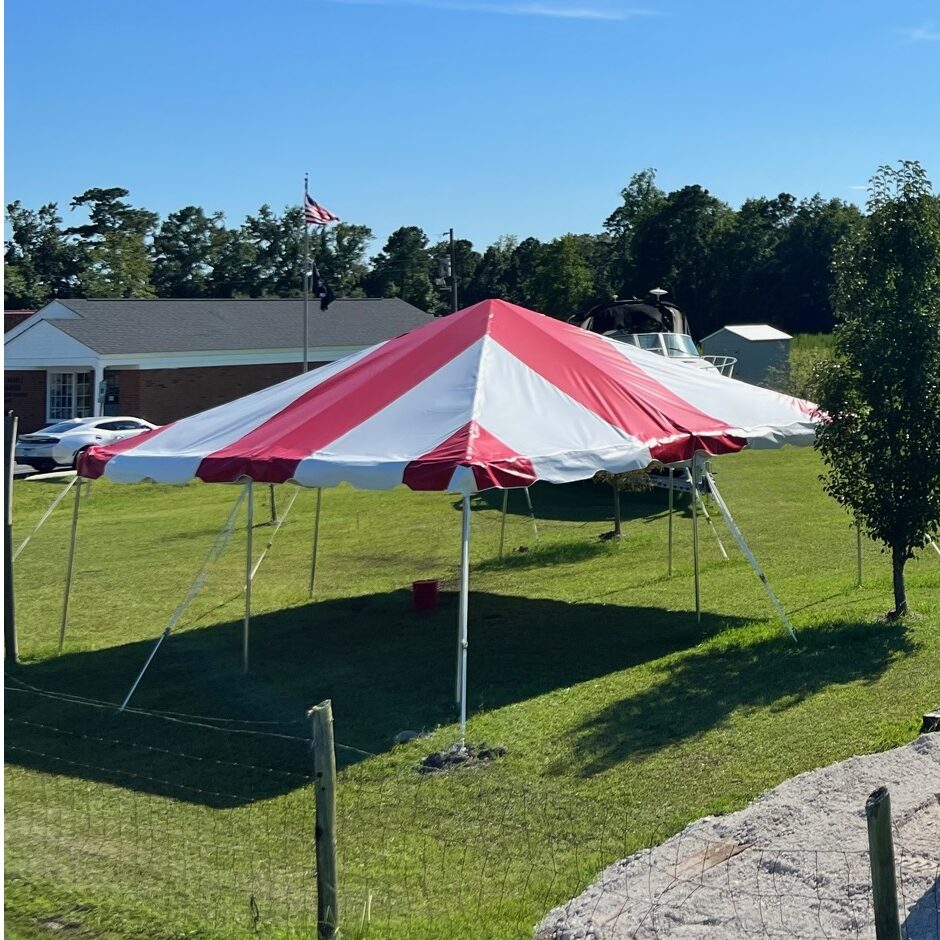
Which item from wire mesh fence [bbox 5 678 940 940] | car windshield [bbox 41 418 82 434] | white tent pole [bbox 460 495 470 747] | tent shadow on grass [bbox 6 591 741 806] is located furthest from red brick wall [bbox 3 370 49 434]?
white tent pole [bbox 460 495 470 747]

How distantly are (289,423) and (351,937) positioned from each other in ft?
21.3

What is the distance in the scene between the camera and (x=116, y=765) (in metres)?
9.16

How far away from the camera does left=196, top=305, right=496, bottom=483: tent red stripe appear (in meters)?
10.7

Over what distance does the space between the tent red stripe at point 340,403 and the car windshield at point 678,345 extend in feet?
38.3

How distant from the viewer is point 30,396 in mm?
42781

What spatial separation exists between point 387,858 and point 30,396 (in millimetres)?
38804

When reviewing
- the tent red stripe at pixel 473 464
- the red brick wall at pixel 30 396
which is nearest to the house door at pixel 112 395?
the red brick wall at pixel 30 396

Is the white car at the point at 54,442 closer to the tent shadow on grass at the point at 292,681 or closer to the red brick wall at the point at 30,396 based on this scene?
A: the red brick wall at the point at 30,396

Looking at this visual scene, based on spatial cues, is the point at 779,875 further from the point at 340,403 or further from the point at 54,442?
the point at 54,442

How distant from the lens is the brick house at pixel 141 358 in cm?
4134

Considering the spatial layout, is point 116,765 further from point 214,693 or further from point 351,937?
point 351,937

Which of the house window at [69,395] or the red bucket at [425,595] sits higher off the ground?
the house window at [69,395]

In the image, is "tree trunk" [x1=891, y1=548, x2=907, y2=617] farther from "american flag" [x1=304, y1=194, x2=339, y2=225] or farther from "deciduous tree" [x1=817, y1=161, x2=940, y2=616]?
"american flag" [x1=304, y1=194, x2=339, y2=225]

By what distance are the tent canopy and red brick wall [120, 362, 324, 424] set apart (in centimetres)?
3013
